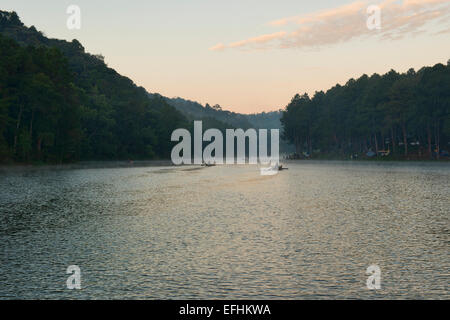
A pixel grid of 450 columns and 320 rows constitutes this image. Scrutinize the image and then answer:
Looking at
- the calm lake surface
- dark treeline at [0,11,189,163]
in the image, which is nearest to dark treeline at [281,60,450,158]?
dark treeline at [0,11,189,163]

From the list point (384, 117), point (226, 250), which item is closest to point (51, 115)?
point (226, 250)

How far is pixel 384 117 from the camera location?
136 m

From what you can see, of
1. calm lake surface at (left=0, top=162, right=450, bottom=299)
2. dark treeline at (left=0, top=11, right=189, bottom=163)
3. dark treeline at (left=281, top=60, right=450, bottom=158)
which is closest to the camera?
calm lake surface at (left=0, top=162, right=450, bottom=299)

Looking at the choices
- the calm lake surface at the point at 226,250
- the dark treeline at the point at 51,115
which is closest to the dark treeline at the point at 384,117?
the dark treeline at the point at 51,115

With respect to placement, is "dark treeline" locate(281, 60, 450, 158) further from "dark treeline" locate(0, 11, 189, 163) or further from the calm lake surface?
the calm lake surface

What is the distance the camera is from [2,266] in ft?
44.6

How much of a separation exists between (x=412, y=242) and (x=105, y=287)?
443 inches

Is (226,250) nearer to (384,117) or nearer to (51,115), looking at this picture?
(51,115)

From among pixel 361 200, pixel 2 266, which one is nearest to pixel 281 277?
pixel 2 266

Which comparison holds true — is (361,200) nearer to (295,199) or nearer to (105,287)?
(295,199)

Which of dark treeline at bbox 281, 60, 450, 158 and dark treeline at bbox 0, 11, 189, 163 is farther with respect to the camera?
dark treeline at bbox 281, 60, 450, 158

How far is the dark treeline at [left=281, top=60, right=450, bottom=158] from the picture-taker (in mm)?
114500

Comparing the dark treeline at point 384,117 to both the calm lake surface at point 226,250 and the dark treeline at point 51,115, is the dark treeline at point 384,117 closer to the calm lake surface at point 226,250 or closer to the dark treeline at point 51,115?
the dark treeline at point 51,115

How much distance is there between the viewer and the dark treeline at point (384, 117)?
114 metres
